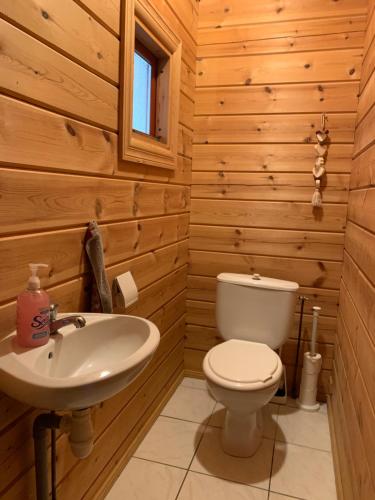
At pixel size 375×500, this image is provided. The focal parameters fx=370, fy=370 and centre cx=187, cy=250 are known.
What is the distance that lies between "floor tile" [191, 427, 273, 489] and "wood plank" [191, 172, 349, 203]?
1417 mm

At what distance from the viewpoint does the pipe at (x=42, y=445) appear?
3.36ft

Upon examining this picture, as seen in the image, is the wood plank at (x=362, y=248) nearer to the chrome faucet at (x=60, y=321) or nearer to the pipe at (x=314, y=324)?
the pipe at (x=314, y=324)

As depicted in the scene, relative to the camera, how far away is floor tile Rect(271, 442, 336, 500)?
5.46 feet

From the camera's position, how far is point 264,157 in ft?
7.54

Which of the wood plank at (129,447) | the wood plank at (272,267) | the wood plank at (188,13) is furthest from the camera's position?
the wood plank at (272,267)

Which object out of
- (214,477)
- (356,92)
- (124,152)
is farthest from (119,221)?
(356,92)

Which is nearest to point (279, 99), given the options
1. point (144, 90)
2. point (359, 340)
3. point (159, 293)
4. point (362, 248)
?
point (144, 90)

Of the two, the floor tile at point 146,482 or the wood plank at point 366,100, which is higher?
the wood plank at point 366,100

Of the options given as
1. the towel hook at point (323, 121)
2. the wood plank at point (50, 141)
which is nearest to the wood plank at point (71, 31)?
the wood plank at point (50, 141)

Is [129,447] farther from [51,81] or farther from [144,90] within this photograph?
[144,90]

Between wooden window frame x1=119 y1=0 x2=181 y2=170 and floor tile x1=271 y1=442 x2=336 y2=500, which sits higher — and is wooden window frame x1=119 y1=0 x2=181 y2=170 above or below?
above

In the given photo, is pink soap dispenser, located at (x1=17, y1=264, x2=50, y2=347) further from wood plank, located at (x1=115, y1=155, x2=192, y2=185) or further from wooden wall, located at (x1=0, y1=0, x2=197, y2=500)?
wood plank, located at (x1=115, y1=155, x2=192, y2=185)

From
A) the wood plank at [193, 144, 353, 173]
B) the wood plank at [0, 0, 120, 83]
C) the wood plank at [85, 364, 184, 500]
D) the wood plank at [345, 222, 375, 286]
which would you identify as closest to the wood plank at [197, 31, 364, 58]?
the wood plank at [193, 144, 353, 173]

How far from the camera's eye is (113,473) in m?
1.65
